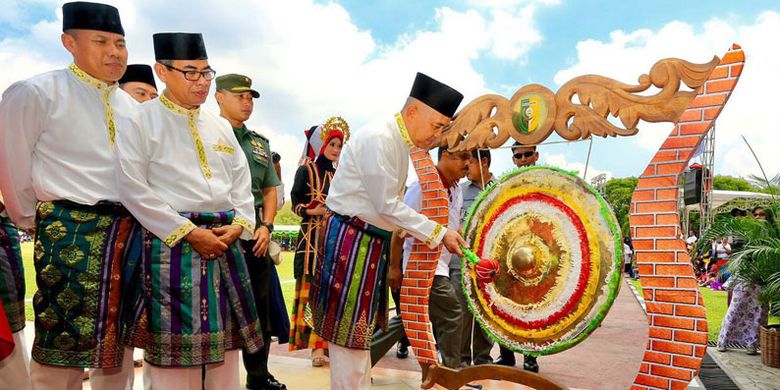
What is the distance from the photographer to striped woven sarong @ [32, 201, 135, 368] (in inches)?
93.4

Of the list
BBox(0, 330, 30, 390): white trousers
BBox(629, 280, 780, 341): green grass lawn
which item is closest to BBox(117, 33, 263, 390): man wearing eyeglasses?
BBox(0, 330, 30, 390): white trousers

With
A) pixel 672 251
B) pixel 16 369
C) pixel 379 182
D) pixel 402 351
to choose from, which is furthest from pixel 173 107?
pixel 402 351

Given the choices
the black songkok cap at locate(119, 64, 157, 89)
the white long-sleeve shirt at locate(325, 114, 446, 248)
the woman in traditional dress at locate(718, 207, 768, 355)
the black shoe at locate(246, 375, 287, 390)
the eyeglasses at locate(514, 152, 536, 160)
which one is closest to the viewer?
the white long-sleeve shirt at locate(325, 114, 446, 248)

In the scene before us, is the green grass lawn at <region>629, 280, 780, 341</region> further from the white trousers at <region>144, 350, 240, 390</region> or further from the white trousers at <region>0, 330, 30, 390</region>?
the white trousers at <region>0, 330, 30, 390</region>

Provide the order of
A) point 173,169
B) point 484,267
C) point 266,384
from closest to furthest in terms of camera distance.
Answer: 1. point 173,169
2. point 484,267
3. point 266,384

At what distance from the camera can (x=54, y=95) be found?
2.49 m

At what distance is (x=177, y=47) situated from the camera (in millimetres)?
2504

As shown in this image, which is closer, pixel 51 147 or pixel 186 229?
pixel 186 229

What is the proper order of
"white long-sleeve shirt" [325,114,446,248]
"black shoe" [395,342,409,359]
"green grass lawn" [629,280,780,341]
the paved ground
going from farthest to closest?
1. "green grass lawn" [629,280,780,341]
2. "black shoe" [395,342,409,359]
3. the paved ground
4. "white long-sleeve shirt" [325,114,446,248]

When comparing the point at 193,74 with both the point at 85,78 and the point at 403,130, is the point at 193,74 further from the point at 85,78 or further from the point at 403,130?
the point at 403,130

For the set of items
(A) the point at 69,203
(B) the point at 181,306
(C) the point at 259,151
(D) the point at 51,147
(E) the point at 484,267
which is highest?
(C) the point at 259,151

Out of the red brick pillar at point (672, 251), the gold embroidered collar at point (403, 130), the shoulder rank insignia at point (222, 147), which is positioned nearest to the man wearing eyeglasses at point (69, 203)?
the shoulder rank insignia at point (222, 147)

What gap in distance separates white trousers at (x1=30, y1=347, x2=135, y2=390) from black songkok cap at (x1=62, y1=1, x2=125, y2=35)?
1.56m

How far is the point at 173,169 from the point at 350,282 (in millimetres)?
1104
